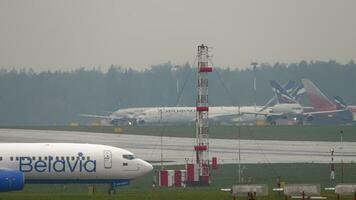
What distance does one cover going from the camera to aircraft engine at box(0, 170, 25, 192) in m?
42.6

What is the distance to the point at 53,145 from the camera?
170ft

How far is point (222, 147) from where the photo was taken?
283ft

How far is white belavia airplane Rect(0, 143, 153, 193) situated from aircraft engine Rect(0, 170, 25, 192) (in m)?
6.23

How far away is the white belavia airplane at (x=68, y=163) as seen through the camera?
5031 cm

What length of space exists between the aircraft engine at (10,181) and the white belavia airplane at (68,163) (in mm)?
6227

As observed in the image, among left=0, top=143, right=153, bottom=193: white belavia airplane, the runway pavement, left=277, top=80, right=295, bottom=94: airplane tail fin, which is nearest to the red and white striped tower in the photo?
left=0, top=143, right=153, bottom=193: white belavia airplane

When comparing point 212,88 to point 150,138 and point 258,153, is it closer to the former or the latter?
point 150,138

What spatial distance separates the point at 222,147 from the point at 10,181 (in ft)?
147

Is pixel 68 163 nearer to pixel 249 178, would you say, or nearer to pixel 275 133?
pixel 249 178

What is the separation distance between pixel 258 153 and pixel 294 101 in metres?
70.6

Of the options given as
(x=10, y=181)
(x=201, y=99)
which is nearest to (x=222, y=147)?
(x=201, y=99)

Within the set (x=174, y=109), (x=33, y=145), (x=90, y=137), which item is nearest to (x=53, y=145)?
(x=33, y=145)

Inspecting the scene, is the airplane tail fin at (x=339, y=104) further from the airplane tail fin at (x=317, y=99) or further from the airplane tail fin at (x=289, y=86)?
the airplane tail fin at (x=289, y=86)

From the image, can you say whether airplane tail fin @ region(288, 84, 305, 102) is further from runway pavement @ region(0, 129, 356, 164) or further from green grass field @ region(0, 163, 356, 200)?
green grass field @ region(0, 163, 356, 200)
